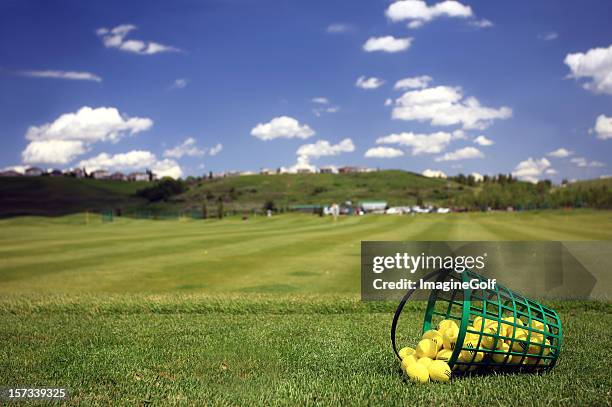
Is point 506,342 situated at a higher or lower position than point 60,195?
lower

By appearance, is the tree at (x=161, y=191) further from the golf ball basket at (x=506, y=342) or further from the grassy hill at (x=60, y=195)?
the golf ball basket at (x=506, y=342)

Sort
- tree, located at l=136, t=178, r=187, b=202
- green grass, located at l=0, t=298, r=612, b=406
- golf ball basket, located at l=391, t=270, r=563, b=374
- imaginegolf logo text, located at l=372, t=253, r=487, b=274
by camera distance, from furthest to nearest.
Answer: tree, located at l=136, t=178, r=187, b=202
imaginegolf logo text, located at l=372, t=253, r=487, b=274
golf ball basket, located at l=391, t=270, r=563, b=374
green grass, located at l=0, t=298, r=612, b=406

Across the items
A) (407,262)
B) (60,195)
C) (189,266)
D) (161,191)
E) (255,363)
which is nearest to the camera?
(255,363)

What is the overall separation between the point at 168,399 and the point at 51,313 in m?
7.33

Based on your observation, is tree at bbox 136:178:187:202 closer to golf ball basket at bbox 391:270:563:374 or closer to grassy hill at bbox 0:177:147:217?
grassy hill at bbox 0:177:147:217

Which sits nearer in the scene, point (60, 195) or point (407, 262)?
point (407, 262)

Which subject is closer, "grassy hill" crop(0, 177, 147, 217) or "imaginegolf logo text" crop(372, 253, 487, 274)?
"imaginegolf logo text" crop(372, 253, 487, 274)

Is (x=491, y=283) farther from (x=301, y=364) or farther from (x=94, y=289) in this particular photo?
(x=94, y=289)

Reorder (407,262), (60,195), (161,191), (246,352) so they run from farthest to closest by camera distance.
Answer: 1. (161,191)
2. (60,195)
3. (407,262)
4. (246,352)

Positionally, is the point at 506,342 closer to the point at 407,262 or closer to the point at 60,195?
the point at 407,262

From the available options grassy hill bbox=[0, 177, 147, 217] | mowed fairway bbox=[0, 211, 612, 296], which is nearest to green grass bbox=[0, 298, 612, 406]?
mowed fairway bbox=[0, 211, 612, 296]

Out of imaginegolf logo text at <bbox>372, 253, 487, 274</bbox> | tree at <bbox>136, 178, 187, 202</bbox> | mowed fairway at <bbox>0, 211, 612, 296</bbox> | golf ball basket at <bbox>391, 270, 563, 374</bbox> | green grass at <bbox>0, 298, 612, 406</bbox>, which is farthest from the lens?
tree at <bbox>136, 178, 187, 202</bbox>

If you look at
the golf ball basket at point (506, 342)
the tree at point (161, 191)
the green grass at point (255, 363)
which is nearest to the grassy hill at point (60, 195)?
the tree at point (161, 191)

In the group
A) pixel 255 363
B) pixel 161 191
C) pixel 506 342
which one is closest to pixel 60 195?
pixel 161 191
